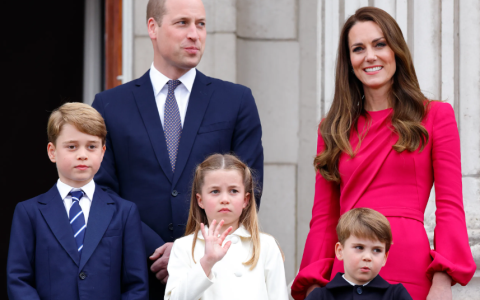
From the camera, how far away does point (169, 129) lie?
3084 millimetres

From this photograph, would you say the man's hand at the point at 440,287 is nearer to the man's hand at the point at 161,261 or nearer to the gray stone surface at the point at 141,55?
the man's hand at the point at 161,261

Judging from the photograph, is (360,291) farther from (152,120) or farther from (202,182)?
(152,120)

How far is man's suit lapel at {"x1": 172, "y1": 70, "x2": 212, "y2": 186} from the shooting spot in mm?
3012

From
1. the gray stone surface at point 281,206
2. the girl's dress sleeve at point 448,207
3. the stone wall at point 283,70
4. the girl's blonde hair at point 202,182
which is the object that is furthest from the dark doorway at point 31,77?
the girl's dress sleeve at point 448,207

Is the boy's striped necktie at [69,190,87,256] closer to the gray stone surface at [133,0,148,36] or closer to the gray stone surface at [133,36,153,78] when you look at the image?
the gray stone surface at [133,36,153,78]

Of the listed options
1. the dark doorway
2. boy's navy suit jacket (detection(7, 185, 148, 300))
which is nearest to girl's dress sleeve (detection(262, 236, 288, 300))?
boy's navy suit jacket (detection(7, 185, 148, 300))

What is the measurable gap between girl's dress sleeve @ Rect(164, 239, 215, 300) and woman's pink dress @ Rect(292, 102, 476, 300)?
43 cm

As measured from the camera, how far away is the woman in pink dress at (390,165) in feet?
8.24

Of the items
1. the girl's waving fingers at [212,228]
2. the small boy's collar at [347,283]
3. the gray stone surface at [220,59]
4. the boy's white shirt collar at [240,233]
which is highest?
the gray stone surface at [220,59]

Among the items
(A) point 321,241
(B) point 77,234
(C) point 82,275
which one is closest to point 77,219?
(B) point 77,234

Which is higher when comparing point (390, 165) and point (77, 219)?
point (390, 165)

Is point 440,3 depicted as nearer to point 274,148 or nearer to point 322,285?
point 274,148

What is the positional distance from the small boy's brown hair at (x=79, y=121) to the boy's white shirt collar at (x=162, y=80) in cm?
42

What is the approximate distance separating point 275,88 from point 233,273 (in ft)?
9.41
